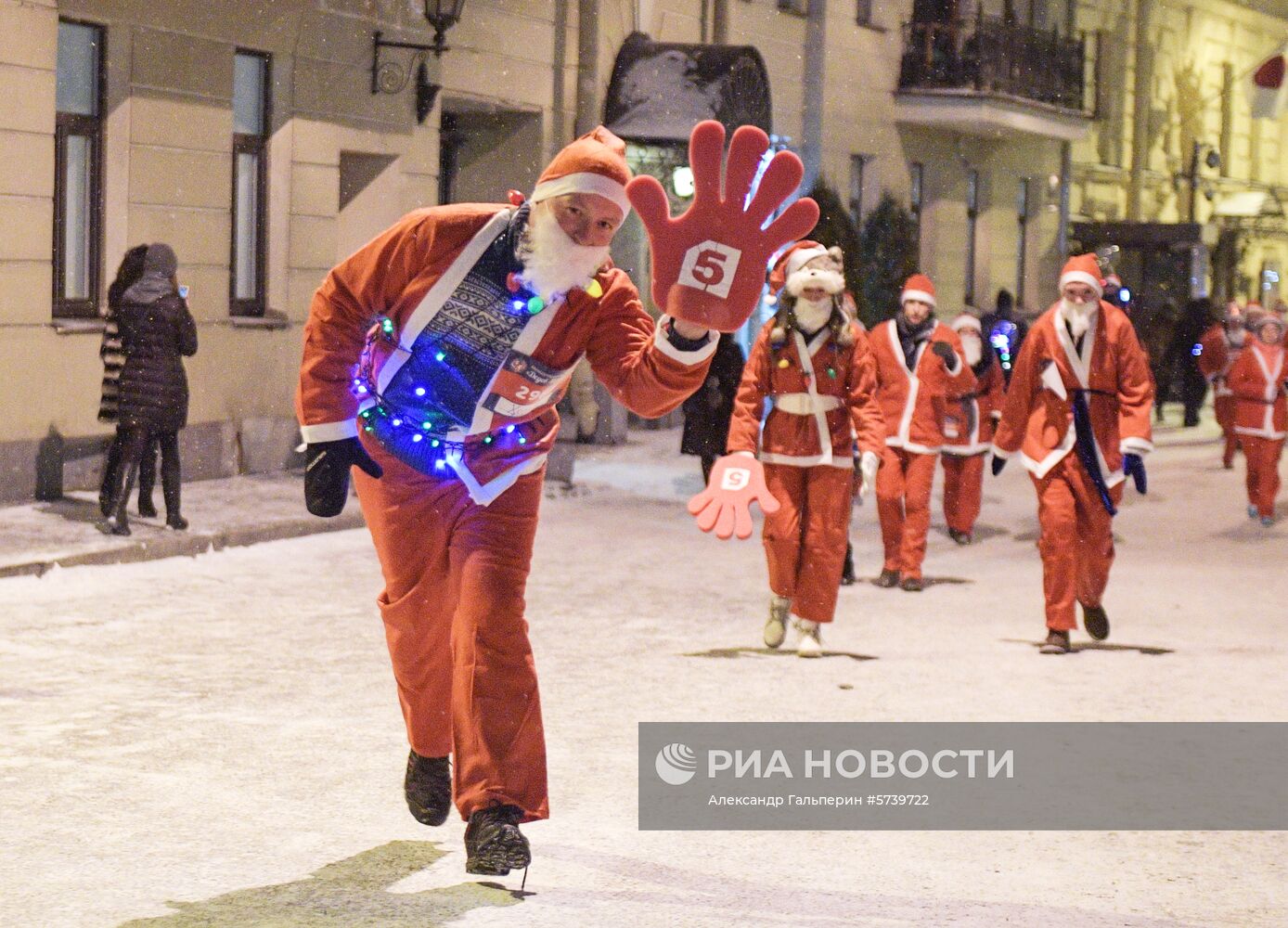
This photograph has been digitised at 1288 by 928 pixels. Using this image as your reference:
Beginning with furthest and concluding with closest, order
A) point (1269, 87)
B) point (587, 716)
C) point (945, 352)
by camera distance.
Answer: point (1269, 87) → point (945, 352) → point (587, 716)

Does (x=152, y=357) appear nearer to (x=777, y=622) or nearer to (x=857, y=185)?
(x=777, y=622)

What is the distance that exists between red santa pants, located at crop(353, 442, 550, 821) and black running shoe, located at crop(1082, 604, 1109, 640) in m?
5.01

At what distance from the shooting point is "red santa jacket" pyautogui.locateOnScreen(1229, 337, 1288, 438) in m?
17.3

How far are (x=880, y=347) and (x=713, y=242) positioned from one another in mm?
8675

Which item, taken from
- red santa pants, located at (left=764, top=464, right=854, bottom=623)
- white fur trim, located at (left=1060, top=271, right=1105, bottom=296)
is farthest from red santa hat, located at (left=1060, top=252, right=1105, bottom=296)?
red santa pants, located at (left=764, top=464, right=854, bottom=623)

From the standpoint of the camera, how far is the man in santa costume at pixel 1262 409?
16984 mm

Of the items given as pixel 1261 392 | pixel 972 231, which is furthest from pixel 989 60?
pixel 1261 392

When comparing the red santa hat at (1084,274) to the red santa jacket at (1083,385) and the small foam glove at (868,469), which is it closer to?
the red santa jacket at (1083,385)

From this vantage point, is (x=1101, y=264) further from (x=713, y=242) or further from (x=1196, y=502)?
(x=1196, y=502)

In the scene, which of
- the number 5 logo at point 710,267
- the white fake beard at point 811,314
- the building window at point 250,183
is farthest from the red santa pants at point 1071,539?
the building window at point 250,183

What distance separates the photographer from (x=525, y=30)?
69.3 feet

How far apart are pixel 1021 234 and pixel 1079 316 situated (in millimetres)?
26221

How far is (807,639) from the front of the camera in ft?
32.0

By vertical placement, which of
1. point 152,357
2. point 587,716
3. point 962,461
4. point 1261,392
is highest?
point 152,357
